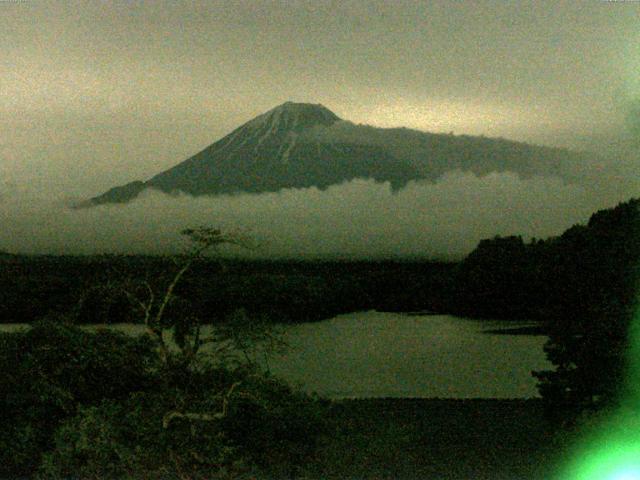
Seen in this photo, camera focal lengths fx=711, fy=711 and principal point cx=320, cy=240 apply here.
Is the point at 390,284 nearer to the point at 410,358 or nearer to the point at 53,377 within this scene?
the point at 410,358

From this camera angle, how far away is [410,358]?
7.37m

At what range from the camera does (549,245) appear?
7141 mm

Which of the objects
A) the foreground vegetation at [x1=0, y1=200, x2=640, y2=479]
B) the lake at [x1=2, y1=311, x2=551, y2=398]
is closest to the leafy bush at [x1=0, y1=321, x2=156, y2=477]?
the foreground vegetation at [x1=0, y1=200, x2=640, y2=479]

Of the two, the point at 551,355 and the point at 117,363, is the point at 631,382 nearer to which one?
the point at 551,355

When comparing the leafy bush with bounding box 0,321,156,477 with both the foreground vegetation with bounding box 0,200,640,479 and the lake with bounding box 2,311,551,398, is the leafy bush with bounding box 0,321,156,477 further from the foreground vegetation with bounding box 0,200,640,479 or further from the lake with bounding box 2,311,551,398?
the lake with bounding box 2,311,551,398

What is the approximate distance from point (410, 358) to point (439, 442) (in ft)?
3.70

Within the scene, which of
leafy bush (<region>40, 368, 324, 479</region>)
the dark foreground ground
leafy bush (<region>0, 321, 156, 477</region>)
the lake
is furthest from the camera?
the lake

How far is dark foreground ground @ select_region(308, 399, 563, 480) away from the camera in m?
5.96

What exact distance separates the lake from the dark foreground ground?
20 cm

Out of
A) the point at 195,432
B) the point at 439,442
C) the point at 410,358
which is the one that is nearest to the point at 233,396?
the point at 195,432

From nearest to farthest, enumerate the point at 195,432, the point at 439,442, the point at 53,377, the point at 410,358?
the point at 195,432 < the point at 53,377 < the point at 439,442 < the point at 410,358

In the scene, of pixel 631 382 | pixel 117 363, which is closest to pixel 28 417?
pixel 117 363

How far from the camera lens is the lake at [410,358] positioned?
275 inches

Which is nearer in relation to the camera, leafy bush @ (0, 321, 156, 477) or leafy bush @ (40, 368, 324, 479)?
leafy bush @ (40, 368, 324, 479)
